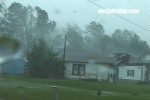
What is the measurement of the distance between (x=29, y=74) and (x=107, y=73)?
8.17 m

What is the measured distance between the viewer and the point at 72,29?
39.5 meters

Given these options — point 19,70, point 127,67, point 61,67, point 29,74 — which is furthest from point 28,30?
point 127,67

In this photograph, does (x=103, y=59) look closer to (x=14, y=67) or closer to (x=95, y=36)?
(x=95, y=36)

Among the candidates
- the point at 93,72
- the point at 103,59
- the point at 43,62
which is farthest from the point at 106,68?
the point at 43,62

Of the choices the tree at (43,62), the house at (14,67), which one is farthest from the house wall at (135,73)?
the house at (14,67)

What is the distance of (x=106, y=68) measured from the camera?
41.1 meters

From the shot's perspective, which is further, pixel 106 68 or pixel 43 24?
pixel 106 68

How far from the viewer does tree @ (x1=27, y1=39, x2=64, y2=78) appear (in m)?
36.5

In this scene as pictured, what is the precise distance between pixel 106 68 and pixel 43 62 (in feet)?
21.9

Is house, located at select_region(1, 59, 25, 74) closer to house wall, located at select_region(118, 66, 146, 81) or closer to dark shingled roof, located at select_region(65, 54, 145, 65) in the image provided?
dark shingled roof, located at select_region(65, 54, 145, 65)

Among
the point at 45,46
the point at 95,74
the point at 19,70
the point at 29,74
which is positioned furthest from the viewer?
the point at 95,74

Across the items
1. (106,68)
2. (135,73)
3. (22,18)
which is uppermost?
(22,18)

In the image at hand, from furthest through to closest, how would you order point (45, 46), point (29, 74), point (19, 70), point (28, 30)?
point (45, 46), point (29, 74), point (19, 70), point (28, 30)

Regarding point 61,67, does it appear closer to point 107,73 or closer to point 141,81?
point 107,73
